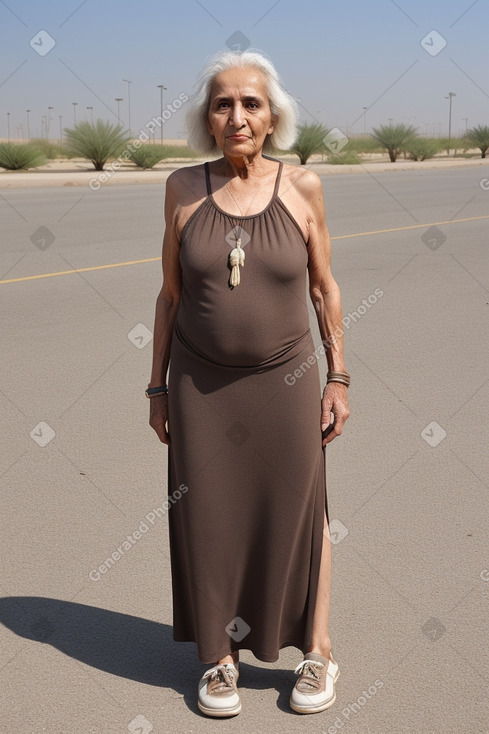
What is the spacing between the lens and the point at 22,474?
531cm

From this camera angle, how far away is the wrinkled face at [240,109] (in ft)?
10.2

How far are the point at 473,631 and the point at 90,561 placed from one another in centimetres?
161

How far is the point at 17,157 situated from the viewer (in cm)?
3431

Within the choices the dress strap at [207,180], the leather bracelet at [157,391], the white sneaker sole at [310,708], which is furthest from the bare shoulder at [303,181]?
the white sneaker sole at [310,708]

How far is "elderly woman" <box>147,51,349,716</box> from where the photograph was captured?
121 inches

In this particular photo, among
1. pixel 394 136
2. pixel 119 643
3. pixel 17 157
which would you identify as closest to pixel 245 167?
pixel 119 643

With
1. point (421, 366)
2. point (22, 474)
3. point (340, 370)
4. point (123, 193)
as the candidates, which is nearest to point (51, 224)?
point (123, 193)

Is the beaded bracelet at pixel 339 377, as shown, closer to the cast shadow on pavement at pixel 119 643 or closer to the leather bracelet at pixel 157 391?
the leather bracelet at pixel 157 391

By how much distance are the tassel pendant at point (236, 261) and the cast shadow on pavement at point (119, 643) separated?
140cm

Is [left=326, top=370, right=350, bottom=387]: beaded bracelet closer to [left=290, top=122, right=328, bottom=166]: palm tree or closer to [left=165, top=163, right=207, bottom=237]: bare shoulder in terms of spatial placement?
[left=165, top=163, right=207, bottom=237]: bare shoulder

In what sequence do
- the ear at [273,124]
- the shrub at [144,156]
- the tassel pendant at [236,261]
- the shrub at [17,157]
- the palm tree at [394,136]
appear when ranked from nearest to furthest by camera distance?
the tassel pendant at [236,261] → the ear at [273,124] → the shrub at [17,157] → the shrub at [144,156] → the palm tree at [394,136]

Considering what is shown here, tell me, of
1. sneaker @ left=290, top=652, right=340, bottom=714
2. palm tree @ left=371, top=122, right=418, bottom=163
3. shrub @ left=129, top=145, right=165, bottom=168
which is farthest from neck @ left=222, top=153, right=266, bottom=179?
palm tree @ left=371, top=122, right=418, bottom=163

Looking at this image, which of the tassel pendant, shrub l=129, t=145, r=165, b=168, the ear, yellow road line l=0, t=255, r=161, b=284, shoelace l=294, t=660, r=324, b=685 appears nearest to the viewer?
the tassel pendant

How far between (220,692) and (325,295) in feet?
4.34
